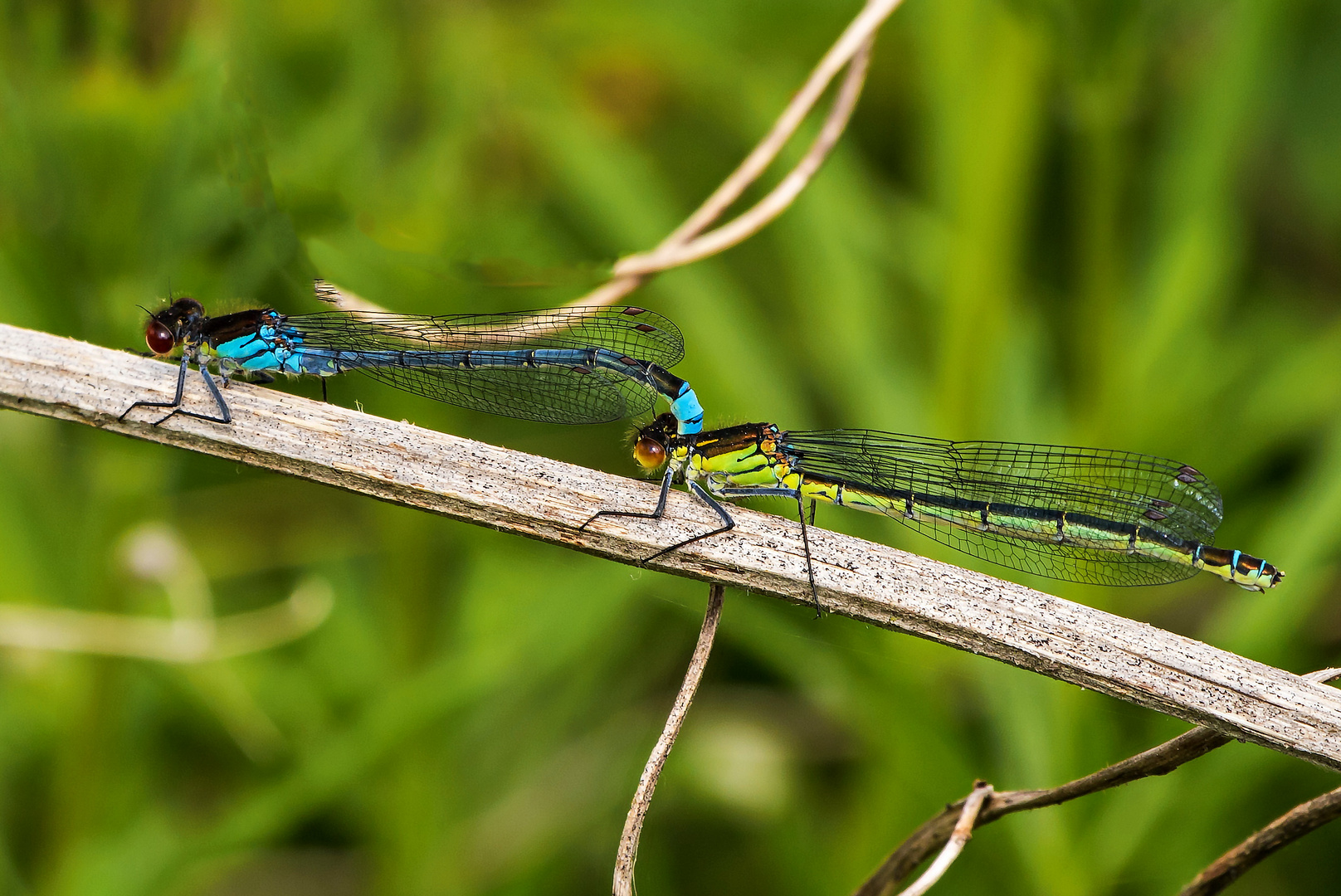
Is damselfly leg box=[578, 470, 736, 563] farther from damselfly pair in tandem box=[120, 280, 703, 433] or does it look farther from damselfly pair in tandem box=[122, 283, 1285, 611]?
damselfly pair in tandem box=[120, 280, 703, 433]

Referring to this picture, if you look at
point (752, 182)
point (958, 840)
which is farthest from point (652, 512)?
point (752, 182)

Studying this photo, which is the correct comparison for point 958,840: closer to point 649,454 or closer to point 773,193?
point 649,454

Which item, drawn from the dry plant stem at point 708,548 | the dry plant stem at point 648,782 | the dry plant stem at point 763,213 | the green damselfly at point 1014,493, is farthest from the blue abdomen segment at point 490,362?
the dry plant stem at point 648,782

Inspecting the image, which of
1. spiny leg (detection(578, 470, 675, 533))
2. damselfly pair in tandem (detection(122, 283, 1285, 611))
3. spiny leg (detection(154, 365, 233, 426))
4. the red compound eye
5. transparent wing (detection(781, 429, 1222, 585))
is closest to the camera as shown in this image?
spiny leg (detection(578, 470, 675, 533))

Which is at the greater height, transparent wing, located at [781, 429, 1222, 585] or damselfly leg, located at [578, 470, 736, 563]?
transparent wing, located at [781, 429, 1222, 585]

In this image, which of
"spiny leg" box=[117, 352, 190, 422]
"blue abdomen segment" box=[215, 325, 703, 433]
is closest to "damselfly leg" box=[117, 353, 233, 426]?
"spiny leg" box=[117, 352, 190, 422]

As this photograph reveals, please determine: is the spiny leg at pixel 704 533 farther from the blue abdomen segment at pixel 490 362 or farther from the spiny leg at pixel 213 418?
the spiny leg at pixel 213 418
